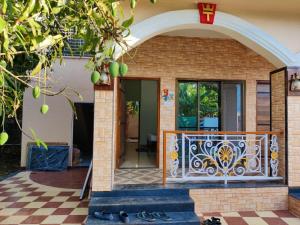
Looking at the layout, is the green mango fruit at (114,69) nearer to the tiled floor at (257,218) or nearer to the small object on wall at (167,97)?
the tiled floor at (257,218)

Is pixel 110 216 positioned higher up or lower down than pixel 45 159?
lower down

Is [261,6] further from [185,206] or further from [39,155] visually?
[39,155]

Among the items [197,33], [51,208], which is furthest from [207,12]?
[51,208]

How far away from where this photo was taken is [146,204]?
3.61 meters

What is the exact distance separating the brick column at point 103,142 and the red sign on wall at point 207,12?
1928mm

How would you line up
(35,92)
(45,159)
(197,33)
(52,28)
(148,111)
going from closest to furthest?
1. (35,92)
2. (52,28)
3. (197,33)
4. (45,159)
5. (148,111)

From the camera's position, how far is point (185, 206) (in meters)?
3.68

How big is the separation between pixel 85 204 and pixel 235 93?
4.26 meters

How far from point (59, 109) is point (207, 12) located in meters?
5.35

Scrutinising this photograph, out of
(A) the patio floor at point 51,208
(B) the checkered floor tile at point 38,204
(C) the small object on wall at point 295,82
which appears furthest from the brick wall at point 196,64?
(B) the checkered floor tile at point 38,204

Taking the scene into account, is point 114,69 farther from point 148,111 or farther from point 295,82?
point 148,111

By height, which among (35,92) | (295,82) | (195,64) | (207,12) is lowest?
(35,92)

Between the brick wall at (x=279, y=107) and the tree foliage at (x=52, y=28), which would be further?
the brick wall at (x=279, y=107)

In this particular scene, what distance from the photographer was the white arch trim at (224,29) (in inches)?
155
